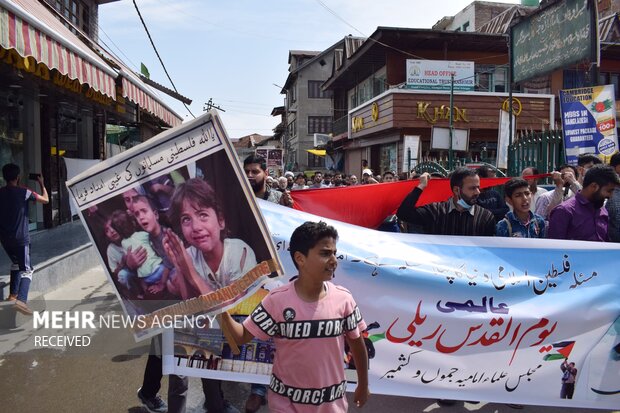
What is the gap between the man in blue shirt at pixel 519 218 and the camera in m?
4.05

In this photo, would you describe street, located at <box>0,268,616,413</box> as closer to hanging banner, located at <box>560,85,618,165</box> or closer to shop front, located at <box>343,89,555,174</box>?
hanging banner, located at <box>560,85,618,165</box>

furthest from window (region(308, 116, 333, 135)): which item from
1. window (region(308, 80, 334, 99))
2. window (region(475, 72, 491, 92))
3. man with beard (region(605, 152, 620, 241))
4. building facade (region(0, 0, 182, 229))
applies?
man with beard (region(605, 152, 620, 241))

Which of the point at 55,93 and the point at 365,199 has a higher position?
the point at 55,93

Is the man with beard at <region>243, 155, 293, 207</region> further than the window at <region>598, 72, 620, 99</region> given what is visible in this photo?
No

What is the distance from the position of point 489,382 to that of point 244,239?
2.09m

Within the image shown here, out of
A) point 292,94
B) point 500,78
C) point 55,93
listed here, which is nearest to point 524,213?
point 55,93

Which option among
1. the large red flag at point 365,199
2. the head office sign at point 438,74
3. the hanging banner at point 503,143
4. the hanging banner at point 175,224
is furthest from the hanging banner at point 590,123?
the head office sign at point 438,74

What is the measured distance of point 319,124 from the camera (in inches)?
1831

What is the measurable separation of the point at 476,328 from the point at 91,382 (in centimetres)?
311

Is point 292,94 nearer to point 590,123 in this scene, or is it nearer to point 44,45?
point 590,123

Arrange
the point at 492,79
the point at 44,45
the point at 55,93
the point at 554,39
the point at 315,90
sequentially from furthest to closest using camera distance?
the point at 315,90 < the point at 492,79 < the point at 55,93 < the point at 554,39 < the point at 44,45

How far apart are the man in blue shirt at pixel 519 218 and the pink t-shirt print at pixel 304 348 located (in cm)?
226

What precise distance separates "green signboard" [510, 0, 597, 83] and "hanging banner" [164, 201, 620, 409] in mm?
4599

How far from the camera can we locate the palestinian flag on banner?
3.45m
